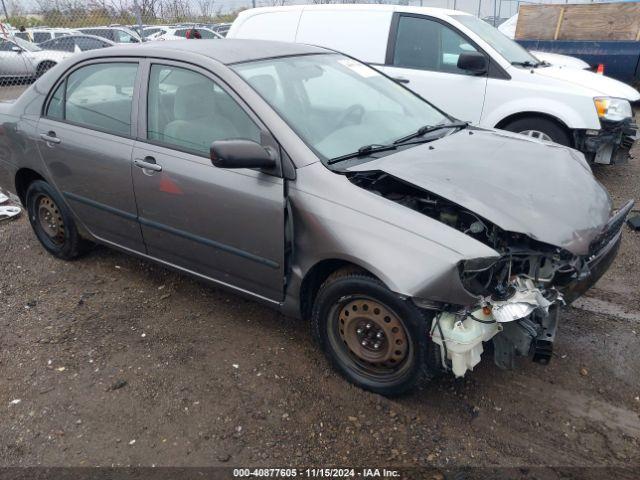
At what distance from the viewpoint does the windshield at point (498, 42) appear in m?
5.71

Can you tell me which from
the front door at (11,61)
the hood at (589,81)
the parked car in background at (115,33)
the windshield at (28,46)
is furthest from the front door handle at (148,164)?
the parked car in background at (115,33)

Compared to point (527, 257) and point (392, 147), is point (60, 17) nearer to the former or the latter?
point (392, 147)

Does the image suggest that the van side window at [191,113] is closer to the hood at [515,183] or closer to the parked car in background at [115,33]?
the hood at [515,183]

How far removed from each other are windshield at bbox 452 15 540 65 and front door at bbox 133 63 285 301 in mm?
3790

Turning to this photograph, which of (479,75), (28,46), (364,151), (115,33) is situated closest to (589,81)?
(479,75)

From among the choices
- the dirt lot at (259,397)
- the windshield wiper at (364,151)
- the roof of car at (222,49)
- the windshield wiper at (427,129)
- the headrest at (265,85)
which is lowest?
the dirt lot at (259,397)

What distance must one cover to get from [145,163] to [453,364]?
6.99ft

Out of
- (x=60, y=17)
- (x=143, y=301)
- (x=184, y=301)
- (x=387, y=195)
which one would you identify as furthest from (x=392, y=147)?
(x=60, y=17)

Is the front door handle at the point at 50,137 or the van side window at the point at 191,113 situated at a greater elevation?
the van side window at the point at 191,113

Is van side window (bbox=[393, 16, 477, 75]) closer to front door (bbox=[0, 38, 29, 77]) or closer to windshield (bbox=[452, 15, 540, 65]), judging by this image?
windshield (bbox=[452, 15, 540, 65])

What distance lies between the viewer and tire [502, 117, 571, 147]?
5.47 meters

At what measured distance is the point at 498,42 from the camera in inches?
232

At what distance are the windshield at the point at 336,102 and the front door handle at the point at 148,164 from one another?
749 mm

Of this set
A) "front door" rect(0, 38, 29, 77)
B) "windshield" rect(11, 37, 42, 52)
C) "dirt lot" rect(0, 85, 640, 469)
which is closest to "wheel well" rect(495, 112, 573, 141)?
"dirt lot" rect(0, 85, 640, 469)
